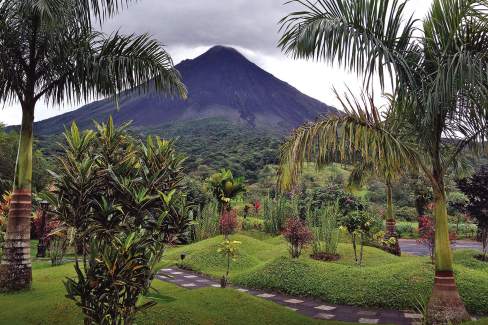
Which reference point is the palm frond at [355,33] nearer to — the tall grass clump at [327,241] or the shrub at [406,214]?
the tall grass clump at [327,241]

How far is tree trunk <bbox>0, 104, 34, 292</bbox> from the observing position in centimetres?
640

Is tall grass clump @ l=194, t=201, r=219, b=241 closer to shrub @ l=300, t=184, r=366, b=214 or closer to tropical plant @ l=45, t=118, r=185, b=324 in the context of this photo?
shrub @ l=300, t=184, r=366, b=214

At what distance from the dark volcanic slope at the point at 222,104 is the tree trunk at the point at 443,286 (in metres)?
83.5

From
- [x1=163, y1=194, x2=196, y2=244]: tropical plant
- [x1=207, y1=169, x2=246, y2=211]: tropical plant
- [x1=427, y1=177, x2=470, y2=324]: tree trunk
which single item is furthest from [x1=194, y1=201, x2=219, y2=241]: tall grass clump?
[x1=163, y1=194, x2=196, y2=244]: tropical plant

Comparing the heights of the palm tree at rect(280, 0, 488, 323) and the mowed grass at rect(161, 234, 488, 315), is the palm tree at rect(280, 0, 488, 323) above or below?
above

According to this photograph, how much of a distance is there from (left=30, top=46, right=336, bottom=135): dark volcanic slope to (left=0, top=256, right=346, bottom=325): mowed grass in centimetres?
8279

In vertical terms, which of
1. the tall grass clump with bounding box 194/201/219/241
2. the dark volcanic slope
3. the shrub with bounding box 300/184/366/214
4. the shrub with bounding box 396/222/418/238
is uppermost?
the dark volcanic slope

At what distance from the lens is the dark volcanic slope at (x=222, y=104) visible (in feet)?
316

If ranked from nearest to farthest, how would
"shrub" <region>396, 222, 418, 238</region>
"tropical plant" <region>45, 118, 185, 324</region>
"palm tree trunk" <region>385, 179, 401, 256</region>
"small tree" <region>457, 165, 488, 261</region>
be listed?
"tropical plant" <region>45, 118, 185, 324</region> < "small tree" <region>457, 165, 488, 261</region> < "palm tree trunk" <region>385, 179, 401, 256</region> < "shrub" <region>396, 222, 418, 238</region>

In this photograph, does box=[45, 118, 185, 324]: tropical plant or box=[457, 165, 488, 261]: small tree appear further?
box=[457, 165, 488, 261]: small tree

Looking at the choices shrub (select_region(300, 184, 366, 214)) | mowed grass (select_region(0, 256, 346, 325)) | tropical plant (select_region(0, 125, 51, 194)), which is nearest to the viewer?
mowed grass (select_region(0, 256, 346, 325))

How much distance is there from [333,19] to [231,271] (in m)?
7.23

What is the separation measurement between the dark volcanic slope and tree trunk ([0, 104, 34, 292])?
82.4 m

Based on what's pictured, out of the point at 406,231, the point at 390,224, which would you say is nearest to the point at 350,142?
the point at 390,224
